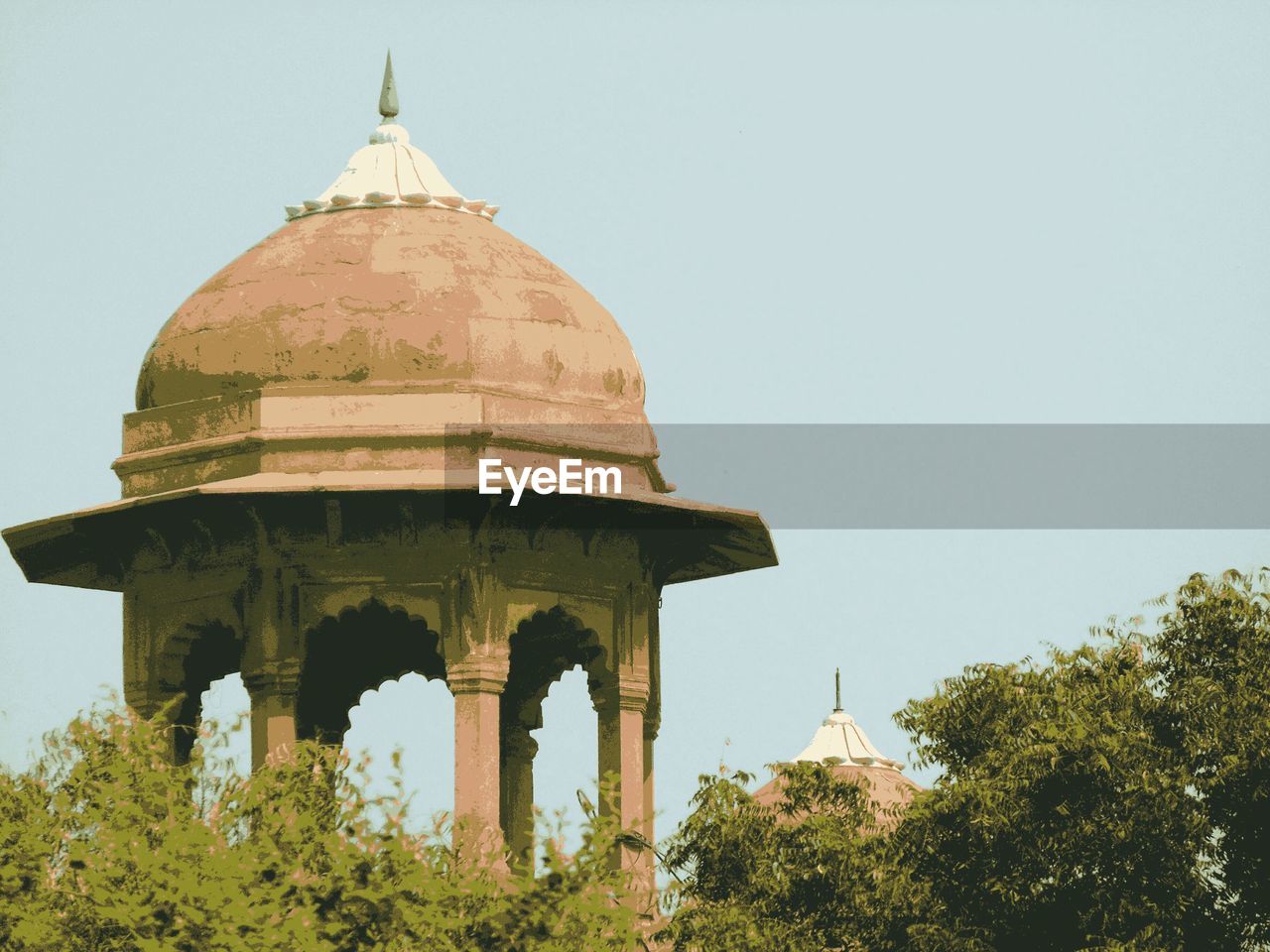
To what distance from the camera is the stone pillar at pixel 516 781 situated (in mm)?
48562

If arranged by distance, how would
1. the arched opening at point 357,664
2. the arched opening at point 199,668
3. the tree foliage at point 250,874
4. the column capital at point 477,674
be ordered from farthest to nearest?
the arched opening at point 357,664 < the arched opening at point 199,668 < the column capital at point 477,674 < the tree foliage at point 250,874

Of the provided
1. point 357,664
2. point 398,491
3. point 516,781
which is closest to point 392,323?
point 398,491

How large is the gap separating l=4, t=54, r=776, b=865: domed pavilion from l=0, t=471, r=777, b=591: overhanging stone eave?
0.13 ft

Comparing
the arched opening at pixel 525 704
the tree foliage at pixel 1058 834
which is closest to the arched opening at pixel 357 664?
the arched opening at pixel 525 704

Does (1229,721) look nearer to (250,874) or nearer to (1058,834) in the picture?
(1058,834)

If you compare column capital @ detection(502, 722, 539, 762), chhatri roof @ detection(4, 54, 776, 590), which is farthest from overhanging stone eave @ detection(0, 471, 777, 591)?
column capital @ detection(502, 722, 539, 762)

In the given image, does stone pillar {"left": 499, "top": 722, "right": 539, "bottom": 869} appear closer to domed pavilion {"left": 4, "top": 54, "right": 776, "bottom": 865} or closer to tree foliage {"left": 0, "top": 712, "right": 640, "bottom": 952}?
domed pavilion {"left": 4, "top": 54, "right": 776, "bottom": 865}

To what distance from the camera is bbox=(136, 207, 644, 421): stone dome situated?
148ft

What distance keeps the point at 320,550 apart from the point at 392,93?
6.46 m

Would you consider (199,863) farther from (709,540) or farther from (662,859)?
(709,540)

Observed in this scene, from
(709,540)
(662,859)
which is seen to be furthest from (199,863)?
(709,540)

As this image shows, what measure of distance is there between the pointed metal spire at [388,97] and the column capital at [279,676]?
277 inches

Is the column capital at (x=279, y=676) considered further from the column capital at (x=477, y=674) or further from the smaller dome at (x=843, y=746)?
the smaller dome at (x=843, y=746)

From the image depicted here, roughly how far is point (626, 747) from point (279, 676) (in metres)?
3.75
